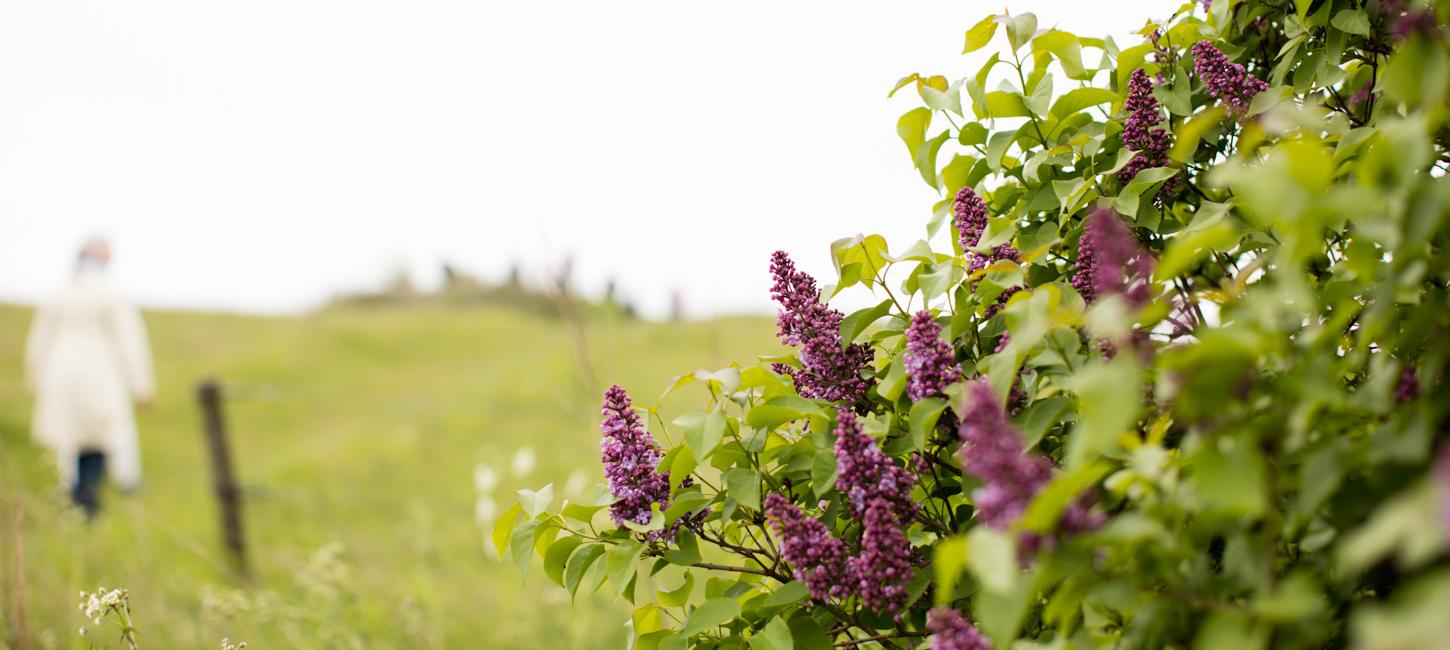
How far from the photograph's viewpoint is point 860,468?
1.23m

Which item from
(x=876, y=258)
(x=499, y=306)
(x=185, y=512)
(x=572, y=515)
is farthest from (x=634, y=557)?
(x=499, y=306)

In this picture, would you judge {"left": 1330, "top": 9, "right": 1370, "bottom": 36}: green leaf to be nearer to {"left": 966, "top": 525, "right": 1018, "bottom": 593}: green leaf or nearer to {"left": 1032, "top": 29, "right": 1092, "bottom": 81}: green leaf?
{"left": 1032, "top": 29, "right": 1092, "bottom": 81}: green leaf

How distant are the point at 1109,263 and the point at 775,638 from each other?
668 mm

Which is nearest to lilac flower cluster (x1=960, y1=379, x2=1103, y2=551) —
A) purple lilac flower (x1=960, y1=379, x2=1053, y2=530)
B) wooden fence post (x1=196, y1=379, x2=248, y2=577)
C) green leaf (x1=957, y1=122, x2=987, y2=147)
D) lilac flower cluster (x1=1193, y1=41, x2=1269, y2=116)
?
purple lilac flower (x1=960, y1=379, x2=1053, y2=530)

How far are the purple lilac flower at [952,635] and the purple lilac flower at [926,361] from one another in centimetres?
31

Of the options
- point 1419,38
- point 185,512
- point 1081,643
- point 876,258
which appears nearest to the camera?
point 1419,38

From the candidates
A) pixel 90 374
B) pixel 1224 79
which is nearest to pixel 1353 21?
pixel 1224 79

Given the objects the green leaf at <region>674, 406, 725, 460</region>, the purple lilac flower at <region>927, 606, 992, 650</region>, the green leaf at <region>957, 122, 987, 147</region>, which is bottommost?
the purple lilac flower at <region>927, 606, 992, 650</region>

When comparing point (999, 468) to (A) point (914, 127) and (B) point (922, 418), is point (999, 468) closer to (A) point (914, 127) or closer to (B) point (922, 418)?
(B) point (922, 418)

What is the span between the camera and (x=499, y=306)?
22.6m

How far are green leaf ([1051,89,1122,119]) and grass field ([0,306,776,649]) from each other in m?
1.16

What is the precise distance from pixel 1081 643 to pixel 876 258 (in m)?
0.66

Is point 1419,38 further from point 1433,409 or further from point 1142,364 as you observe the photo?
point 1142,364

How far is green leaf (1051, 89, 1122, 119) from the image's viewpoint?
1551mm
